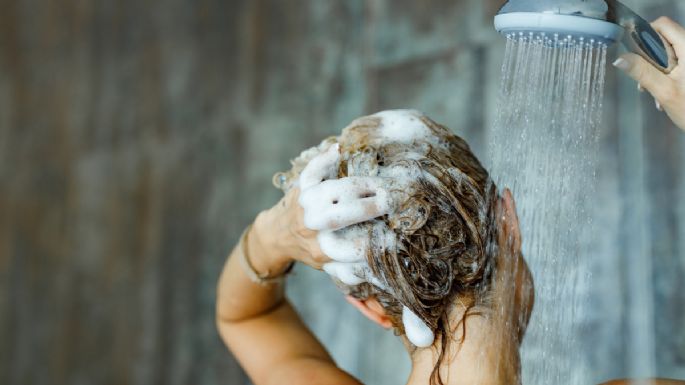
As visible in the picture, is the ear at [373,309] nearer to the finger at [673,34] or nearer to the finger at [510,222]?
the finger at [510,222]

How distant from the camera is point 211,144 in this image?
281cm

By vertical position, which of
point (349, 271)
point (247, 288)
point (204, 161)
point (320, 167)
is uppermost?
point (320, 167)

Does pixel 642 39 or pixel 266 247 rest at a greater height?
pixel 642 39

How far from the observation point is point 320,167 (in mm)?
912

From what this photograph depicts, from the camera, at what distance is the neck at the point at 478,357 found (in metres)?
0.92

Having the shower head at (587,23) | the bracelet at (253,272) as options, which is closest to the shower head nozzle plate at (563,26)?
the shower head at (587,23)

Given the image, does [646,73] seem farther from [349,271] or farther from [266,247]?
[266,247]

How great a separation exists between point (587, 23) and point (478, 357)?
348 millimetres

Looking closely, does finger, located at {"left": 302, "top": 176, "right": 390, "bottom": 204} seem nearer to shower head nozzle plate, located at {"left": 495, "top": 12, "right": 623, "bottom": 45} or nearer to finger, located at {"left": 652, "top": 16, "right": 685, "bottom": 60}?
shower head nozzle plate, located at {"left": 495, "top": 12, "right": 623, "bottom": 45}

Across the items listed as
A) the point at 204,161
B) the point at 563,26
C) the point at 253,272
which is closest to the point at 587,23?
the point at 563,26

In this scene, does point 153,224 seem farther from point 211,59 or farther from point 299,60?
point 299,60

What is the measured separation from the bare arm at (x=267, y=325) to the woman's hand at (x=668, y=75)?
42 centimetres

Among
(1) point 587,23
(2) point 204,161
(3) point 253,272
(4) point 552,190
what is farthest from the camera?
(2) point 204,161

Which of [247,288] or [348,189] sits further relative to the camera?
[247,288]
